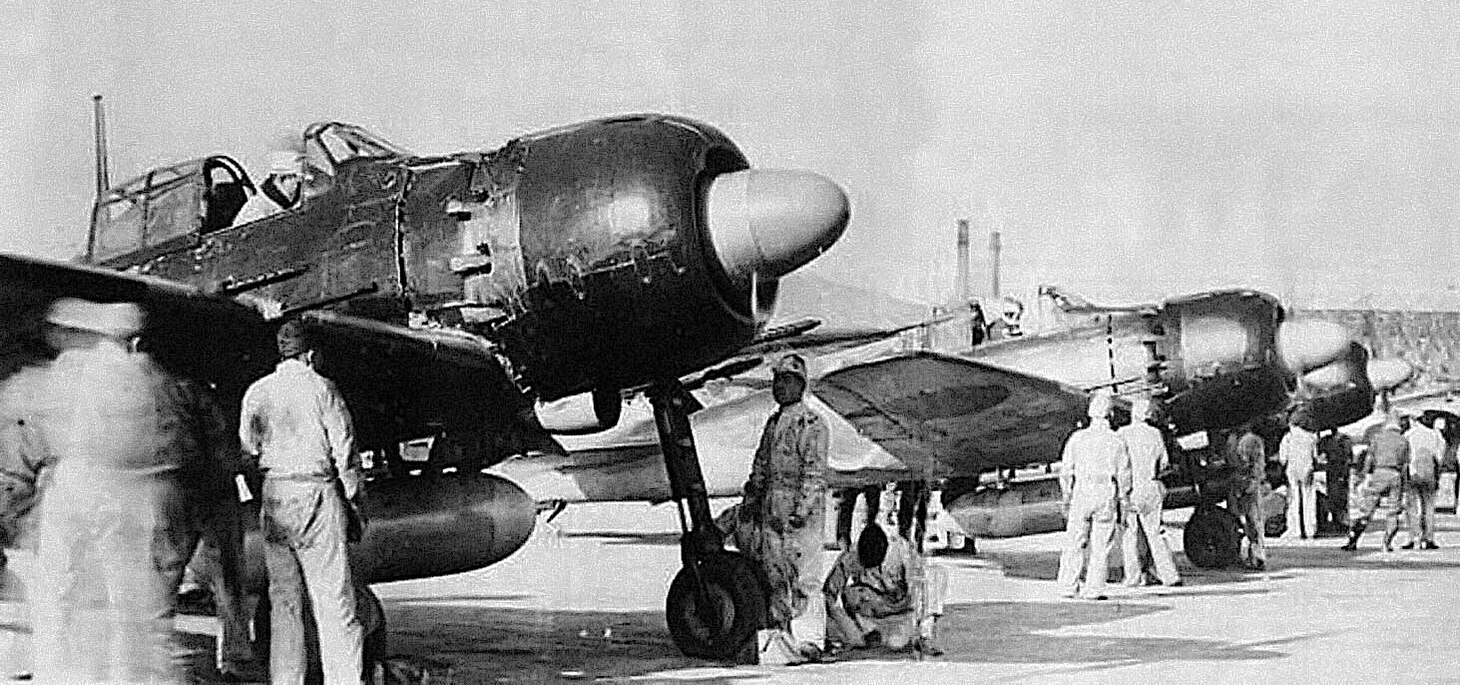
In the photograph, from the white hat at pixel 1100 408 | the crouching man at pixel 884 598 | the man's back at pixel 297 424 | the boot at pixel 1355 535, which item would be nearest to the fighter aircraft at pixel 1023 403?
the white hat at pixel 1100 408

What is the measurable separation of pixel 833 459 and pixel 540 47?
4579mm

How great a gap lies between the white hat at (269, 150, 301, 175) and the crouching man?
2.66m

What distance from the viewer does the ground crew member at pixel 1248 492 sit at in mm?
11344

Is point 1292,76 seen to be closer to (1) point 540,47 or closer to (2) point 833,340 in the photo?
(2) point 833,340

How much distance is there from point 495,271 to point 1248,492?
739 centimetres

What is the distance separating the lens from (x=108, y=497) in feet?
16.9

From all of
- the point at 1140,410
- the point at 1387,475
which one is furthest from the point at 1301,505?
the point at 1140,410

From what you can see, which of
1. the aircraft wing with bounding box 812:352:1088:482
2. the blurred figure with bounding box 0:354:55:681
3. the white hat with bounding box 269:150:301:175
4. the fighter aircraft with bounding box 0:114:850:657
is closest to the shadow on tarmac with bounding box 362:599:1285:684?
the fighter aircraft with bounding box 0:114:850:657

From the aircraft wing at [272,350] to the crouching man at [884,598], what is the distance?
1599 mm

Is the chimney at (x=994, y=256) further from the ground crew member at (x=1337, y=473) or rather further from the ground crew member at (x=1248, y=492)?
the ground crew member at (x=1337, y=473)

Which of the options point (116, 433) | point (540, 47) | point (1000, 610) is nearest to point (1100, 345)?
point (1000, 610)

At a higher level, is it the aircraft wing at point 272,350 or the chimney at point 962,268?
the chimney at point 962,268

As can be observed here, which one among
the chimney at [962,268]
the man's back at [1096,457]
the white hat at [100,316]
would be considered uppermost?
the chimney at [962,268]

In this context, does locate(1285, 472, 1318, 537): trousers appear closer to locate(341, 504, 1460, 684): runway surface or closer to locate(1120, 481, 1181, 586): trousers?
locate(341, 504, 1460, 684): runway surface
